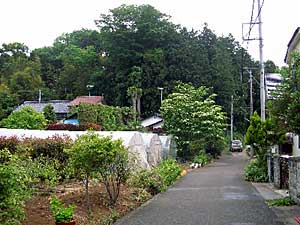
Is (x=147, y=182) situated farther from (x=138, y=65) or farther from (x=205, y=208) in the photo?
(x=138, y=65)

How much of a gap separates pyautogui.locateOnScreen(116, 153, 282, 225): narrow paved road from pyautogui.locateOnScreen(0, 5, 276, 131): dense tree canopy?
38825mm

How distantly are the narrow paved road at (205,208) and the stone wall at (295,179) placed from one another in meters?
1.00

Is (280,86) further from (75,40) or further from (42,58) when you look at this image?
(75,40)

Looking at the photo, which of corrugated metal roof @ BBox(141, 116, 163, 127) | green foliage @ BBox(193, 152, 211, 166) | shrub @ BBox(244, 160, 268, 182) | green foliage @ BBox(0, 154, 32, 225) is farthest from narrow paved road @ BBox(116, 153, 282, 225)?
corrugated metal roof @ BBox(141, 116, 163, 127)

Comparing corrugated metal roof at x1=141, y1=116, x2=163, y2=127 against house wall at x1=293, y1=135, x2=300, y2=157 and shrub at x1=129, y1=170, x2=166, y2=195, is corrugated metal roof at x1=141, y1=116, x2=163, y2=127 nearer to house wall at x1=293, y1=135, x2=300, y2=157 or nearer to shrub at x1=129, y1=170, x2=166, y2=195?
house wall at x1=293, y1=135, x2=300, y2=157

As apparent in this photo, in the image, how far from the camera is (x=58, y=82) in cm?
7975

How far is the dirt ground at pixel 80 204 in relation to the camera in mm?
11938

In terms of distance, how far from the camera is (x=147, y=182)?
19.5 metres

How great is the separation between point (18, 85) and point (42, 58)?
10889mm

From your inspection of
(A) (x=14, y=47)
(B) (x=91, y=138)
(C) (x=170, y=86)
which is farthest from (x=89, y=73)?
(B) (x=91, y=138)

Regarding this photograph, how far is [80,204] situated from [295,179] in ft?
22.3

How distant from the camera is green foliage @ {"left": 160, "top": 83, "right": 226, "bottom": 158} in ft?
147

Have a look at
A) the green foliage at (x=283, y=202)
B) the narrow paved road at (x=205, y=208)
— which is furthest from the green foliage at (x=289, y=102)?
the narrow paved road at (x=205, y=208)

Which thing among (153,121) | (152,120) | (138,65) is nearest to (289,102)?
(153,121)
